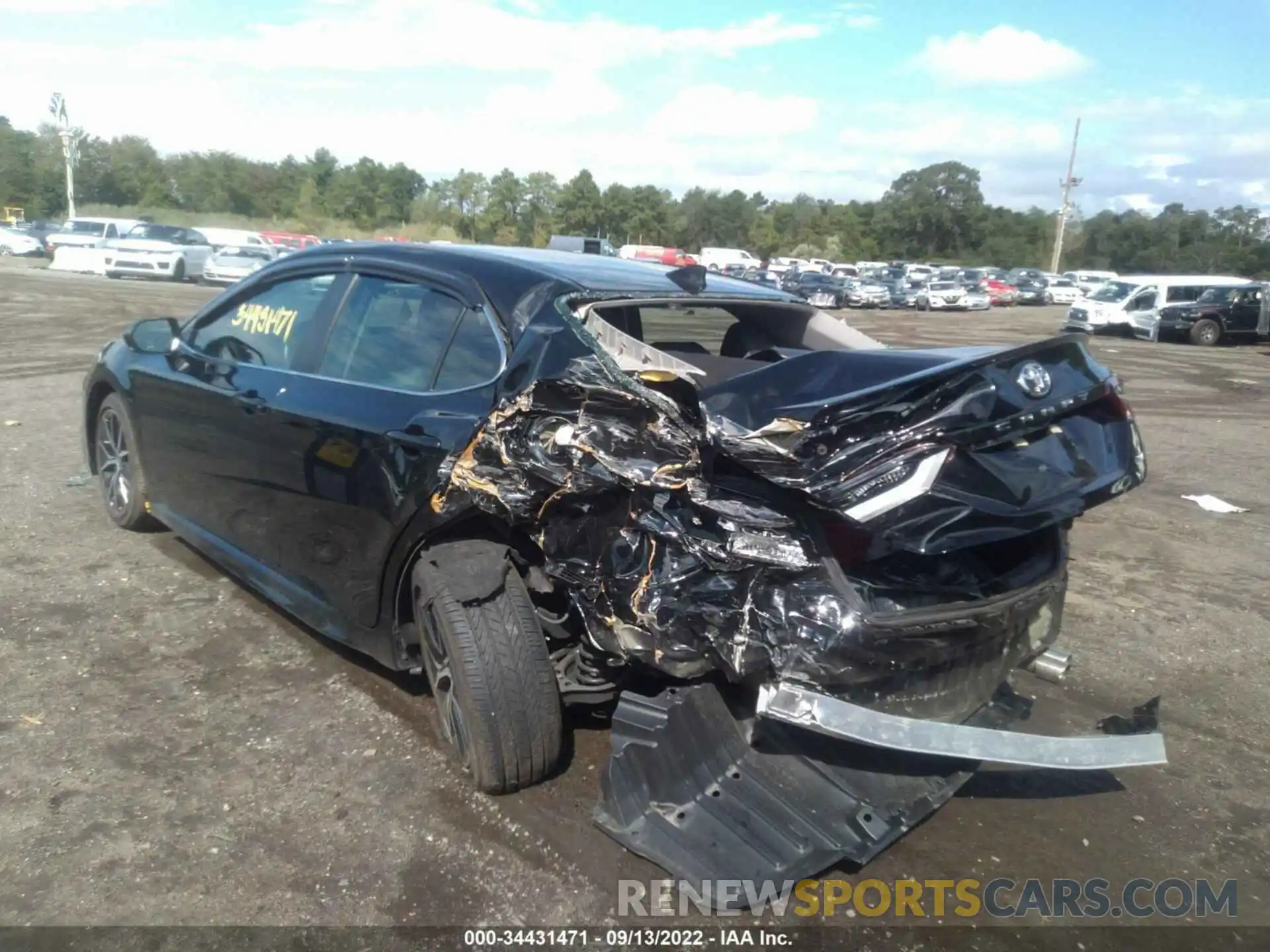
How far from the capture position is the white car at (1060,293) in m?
53.1

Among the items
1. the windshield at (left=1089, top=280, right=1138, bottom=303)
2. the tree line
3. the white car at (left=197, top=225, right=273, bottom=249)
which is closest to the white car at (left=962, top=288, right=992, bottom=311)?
the windshield at (left=1089, top=280, right=1138, bottom=303)

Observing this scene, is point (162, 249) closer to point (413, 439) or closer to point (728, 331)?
point (728, 331)

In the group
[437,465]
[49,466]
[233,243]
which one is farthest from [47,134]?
[437,465]

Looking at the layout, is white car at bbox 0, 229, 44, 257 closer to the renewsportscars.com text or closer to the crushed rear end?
the crushed rear end

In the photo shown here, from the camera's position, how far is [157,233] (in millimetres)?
31516

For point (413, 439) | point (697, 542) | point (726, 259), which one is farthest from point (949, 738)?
point (726, 259)

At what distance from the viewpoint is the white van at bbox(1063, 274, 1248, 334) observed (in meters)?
29.2

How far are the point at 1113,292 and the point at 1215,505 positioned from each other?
1039 inches

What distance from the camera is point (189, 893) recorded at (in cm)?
276

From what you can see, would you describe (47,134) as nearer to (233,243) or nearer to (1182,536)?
(233,243)

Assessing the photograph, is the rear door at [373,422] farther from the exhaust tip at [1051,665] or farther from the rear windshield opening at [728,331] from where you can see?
the exhaust tip at [1051,665]

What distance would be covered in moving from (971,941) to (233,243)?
1316 inches

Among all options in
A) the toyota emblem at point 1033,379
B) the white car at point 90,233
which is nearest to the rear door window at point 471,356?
the toyota emblem at point 1033,379

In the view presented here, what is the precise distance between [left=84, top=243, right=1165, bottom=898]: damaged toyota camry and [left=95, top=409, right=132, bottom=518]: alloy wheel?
6.45 feet
